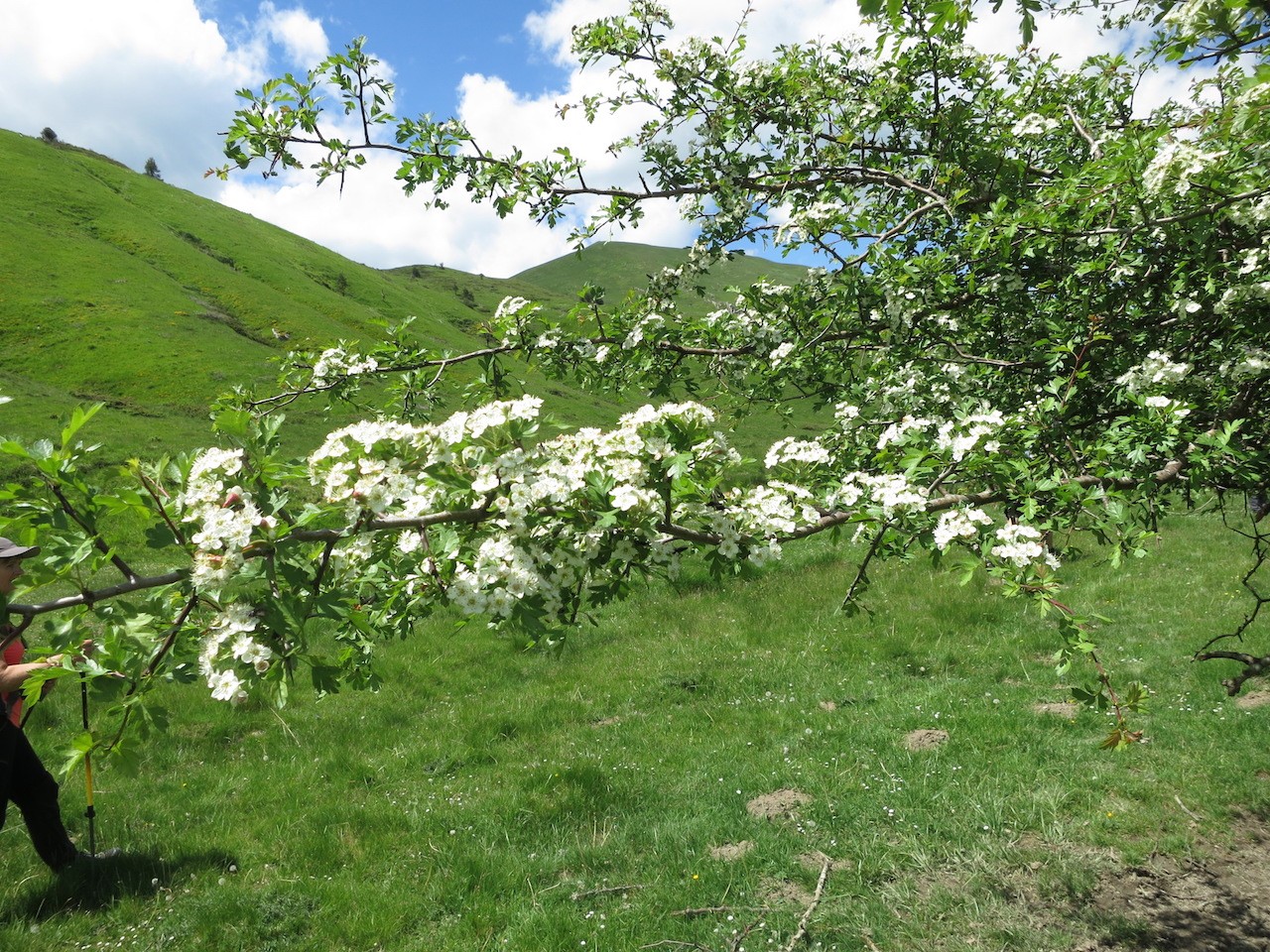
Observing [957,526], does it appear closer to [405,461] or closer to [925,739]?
[405,461]

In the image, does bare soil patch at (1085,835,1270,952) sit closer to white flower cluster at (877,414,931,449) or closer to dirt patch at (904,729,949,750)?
dirt patch at (904,729,949,750)

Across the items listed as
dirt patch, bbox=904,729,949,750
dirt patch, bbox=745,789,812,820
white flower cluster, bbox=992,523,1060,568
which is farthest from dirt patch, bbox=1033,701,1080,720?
white flower cluster, bbox=992,523,1060,568

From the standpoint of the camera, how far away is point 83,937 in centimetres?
570

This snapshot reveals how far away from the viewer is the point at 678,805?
7328 millimetres

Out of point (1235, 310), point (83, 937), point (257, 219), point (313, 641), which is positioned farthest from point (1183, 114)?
point (257, 219)

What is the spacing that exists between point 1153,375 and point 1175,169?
110 cm

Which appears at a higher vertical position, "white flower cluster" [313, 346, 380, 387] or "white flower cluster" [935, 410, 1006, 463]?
"white flower cluster" [313, 346, 380, 387]

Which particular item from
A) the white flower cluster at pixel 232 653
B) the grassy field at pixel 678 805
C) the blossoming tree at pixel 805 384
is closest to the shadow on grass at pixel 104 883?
the grassy field at pixel 678 805

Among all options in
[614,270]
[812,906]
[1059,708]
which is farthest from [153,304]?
[614,270]

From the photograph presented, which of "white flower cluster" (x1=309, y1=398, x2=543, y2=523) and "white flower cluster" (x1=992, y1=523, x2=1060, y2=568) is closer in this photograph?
"white flower cluster" (x1=309, y1=398, x2=543, y2=523)

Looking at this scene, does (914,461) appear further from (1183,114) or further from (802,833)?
(1183,114)

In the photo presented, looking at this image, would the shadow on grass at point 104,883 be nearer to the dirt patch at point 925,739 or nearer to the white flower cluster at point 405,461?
the white flower cluster at point 405,461

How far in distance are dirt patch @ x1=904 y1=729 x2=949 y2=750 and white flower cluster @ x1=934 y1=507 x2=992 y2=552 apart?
5.70 m

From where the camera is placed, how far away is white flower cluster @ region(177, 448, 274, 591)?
2.48 meters
